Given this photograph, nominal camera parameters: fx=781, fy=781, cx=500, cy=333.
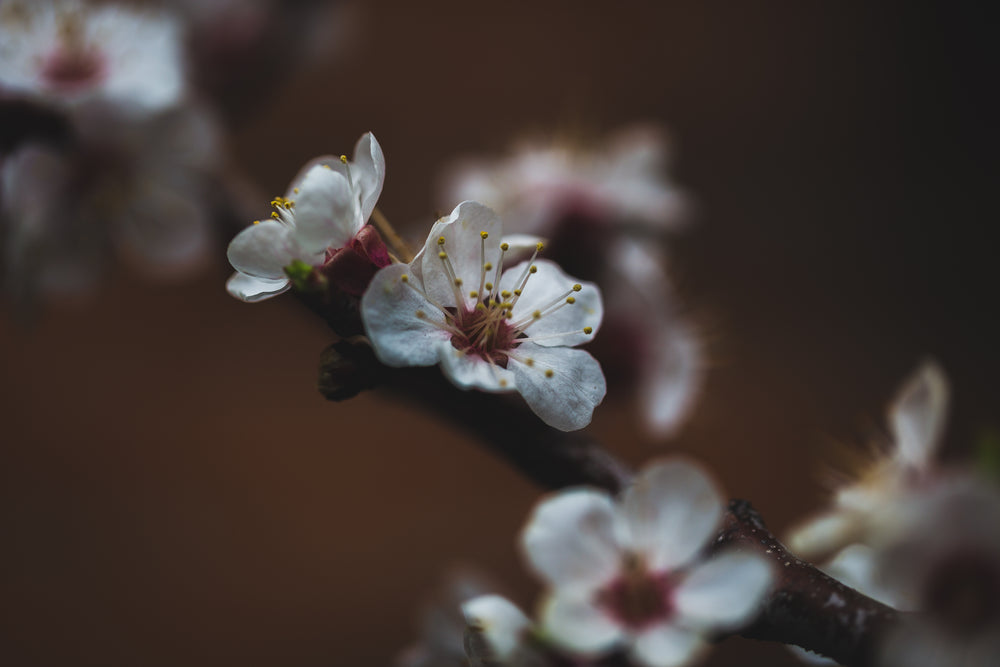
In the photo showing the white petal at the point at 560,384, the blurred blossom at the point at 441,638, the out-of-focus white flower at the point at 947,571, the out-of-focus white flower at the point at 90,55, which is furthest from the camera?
the out-of-focus white flower at the point at 90,55

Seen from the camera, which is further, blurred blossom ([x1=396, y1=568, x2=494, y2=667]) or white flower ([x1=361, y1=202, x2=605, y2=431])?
blurred blossom ([x1=396, y1=568, x2=494, y2=667])

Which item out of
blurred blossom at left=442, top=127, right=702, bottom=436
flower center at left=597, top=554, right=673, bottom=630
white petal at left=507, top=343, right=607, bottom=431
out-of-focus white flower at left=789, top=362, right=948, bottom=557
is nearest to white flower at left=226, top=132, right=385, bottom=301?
white petal at left=507, top=343, right=607, bottom=431

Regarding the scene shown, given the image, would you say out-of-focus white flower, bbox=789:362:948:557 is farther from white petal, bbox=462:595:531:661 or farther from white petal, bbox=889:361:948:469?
white petal, bbox=462:595:531:661

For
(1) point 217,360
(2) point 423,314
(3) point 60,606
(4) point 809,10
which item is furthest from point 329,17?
(4) point 809,10

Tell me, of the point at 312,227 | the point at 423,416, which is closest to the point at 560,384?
the point at 312,227

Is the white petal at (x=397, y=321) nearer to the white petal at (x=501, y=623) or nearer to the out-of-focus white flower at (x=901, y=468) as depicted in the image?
the white petal at (x=501, y=623)

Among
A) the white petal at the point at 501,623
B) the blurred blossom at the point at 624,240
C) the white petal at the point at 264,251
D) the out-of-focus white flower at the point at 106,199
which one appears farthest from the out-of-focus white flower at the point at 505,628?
the out-of-focus white flower at the point at 106,199
